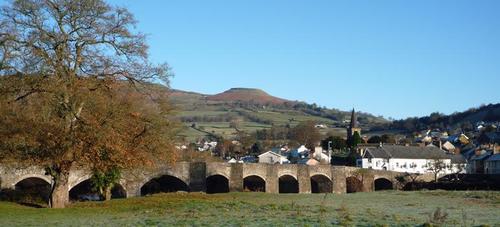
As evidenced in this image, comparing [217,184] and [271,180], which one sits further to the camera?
[217,184]

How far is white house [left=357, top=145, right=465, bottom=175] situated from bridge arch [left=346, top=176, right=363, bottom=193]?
26.4m

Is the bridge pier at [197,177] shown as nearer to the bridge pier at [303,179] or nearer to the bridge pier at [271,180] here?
the bridge pier at [271,180]

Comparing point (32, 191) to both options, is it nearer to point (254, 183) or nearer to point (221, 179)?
point (221, 179)

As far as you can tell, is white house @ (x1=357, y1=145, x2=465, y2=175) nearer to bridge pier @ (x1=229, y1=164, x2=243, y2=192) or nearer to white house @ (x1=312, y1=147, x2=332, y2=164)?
white house @ (x1=312, y1=147, x2=332, y2=164)

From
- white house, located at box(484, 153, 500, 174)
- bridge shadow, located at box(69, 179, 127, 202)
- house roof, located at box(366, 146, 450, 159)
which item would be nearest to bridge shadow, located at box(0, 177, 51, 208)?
bridge shadow, located at box(69, 179, 127, 202)

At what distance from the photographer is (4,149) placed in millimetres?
29609

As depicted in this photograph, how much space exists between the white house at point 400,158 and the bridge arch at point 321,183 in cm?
2659

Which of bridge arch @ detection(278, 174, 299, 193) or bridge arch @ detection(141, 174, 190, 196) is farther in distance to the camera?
bridge arch @ detection(278, 174, 299, 193)

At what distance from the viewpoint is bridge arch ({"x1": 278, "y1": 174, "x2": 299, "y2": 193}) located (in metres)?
70.0

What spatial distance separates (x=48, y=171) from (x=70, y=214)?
530 cm

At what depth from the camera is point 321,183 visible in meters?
74.7

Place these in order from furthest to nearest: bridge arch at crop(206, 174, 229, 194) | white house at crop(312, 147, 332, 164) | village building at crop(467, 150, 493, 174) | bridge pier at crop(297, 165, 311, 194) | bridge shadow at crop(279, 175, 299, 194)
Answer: white house at crop(312, 147, 332, 164) → village building at crop(467, 150, 493, 174) → bridge shadow at crop(279, 175, 299, 194) → bridge pier at crop(297, 165, 311, 194) → bridge arch at crop(206, 174, 229, 194)

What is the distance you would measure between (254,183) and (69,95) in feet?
138

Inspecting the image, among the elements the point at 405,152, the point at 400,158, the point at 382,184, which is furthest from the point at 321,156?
the point at 382,184
